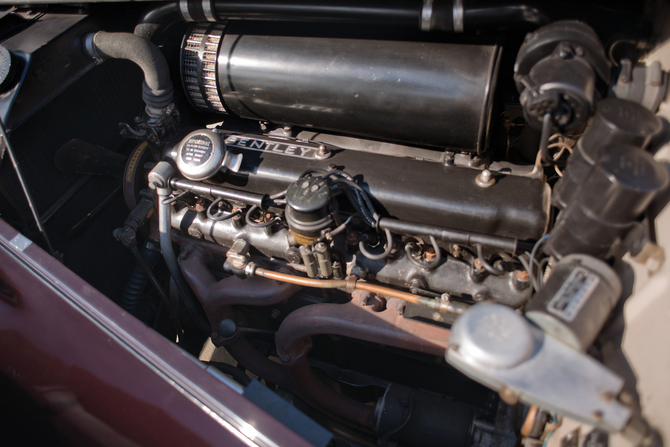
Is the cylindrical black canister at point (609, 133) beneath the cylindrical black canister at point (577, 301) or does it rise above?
above

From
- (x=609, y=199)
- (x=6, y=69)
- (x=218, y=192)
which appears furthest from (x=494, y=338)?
(x=6, y=69)

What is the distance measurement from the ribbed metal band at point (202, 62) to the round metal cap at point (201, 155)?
0.27 m

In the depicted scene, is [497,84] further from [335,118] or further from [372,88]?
[335,118]

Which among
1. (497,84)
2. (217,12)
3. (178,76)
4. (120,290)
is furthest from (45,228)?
(497,84)

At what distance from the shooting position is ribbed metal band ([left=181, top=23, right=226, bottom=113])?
73.7 inches

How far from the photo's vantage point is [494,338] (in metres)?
0.90

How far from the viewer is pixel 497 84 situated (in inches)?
59.0

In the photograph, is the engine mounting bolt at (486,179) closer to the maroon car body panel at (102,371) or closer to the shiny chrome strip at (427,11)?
the shiny chrome strip at (427,11)

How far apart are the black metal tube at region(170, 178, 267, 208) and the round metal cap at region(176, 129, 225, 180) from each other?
6 centimetres

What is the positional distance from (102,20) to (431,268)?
72.6 inches

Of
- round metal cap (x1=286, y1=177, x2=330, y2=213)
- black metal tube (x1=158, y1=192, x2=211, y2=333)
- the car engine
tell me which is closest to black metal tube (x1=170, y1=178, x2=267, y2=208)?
the car engine

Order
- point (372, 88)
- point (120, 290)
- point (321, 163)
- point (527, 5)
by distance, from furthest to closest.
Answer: point (120, 290) < point (321, 163) < point (372, 88) < point (527, 5)

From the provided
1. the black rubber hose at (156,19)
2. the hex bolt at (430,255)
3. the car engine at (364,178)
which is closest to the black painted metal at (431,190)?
the car engine at (364,178)

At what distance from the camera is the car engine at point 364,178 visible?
42.9 inches
